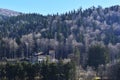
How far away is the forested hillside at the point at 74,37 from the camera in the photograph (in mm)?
95869

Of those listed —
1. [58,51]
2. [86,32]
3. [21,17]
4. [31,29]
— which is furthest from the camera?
[21,17]

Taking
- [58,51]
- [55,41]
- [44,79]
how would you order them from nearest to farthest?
[44,79], [58,51], [55,41]

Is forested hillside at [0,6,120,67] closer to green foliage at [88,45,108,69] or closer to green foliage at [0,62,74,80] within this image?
green foliage at [88,45,108,69]

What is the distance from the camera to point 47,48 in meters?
118

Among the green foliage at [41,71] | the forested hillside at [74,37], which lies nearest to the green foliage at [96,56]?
the forested hillside at [74,37]

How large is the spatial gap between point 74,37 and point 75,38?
2165 mm

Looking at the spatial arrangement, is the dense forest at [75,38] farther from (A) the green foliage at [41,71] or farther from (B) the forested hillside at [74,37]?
(A) the green foliage at [41,71]

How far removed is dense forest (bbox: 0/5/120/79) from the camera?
91.8 metres

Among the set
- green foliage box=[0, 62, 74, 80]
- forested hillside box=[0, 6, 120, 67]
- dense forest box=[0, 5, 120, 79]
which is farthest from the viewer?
forested hillside box=[0, 6, 120, 67]


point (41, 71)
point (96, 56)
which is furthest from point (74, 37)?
point (41, 71)

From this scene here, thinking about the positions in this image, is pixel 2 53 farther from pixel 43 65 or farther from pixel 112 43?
pixel 43 65

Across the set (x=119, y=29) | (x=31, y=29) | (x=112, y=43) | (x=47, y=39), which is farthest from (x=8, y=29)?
(x=112, y=43)

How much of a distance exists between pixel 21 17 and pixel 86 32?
232ft

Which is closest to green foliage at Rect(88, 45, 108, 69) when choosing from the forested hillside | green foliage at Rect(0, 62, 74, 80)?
the forested hillside
